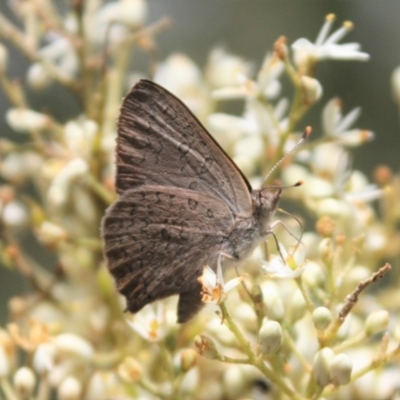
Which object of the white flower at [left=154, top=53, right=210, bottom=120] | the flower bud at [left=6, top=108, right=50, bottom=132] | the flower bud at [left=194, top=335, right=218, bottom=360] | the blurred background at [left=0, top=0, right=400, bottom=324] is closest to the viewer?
the flower bud at [left=194, top=335, right=218, bottom=360]

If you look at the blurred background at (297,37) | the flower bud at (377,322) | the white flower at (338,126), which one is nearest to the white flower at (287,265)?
the flower bud at (377,322)

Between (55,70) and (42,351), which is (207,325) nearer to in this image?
(42,351)

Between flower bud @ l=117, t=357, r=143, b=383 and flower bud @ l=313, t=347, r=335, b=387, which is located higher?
flower bud @ l=117, t=357, r=143, b=383

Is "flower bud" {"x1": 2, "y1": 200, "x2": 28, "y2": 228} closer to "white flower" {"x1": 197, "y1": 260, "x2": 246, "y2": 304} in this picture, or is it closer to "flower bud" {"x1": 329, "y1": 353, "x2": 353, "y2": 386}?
"white flower" {"x1": 197, "y1": 260, "x2": 246, "y2": 304}

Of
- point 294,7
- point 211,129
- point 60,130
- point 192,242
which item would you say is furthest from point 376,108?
point 192,242

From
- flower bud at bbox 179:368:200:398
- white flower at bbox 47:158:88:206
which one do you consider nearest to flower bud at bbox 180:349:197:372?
flower bud at bbox 179:368:200:398

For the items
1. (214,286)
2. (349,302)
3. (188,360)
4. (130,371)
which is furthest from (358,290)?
(130,371)

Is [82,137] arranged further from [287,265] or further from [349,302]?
[349,302]

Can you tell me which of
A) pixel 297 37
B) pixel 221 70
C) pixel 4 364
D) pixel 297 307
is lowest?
pixel 297 307

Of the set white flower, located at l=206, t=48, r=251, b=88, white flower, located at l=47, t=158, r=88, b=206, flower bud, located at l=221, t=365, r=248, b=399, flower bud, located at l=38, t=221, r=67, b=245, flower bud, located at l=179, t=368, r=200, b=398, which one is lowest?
flower bud, located at l=221, t=365, r=248, b=399
